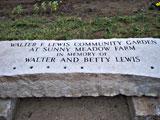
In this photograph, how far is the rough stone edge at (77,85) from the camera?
1.76 metres

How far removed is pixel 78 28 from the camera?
3.15 m

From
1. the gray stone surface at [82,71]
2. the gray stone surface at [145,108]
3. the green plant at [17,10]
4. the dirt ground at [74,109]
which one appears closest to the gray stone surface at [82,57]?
the gray stone surface at [82,71]

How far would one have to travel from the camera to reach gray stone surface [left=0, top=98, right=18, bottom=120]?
5.97 feet

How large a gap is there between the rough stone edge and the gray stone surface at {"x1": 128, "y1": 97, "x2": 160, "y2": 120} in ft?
0.27

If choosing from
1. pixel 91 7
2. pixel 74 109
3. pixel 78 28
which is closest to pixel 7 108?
pixel 74 109

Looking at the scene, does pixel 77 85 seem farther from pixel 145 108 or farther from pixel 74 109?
pixel 145 108

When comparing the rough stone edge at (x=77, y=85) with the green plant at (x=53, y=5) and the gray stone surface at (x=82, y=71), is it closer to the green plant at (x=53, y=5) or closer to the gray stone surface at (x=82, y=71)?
the gray stone surface at (x=82, y=71)

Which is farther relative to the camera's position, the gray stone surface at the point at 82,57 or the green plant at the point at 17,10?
the green plant at the point at 17,10

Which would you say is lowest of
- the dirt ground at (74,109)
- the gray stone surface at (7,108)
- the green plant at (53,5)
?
the dirt ground at (74,109)

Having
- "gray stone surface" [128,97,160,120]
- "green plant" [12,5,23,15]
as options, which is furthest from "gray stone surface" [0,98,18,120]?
"green plant" [12,5,23,15]

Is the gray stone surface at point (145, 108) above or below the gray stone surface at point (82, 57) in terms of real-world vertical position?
below

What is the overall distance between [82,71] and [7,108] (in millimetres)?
1053

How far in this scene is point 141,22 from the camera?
3.32 metres

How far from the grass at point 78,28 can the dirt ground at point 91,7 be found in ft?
1.21
